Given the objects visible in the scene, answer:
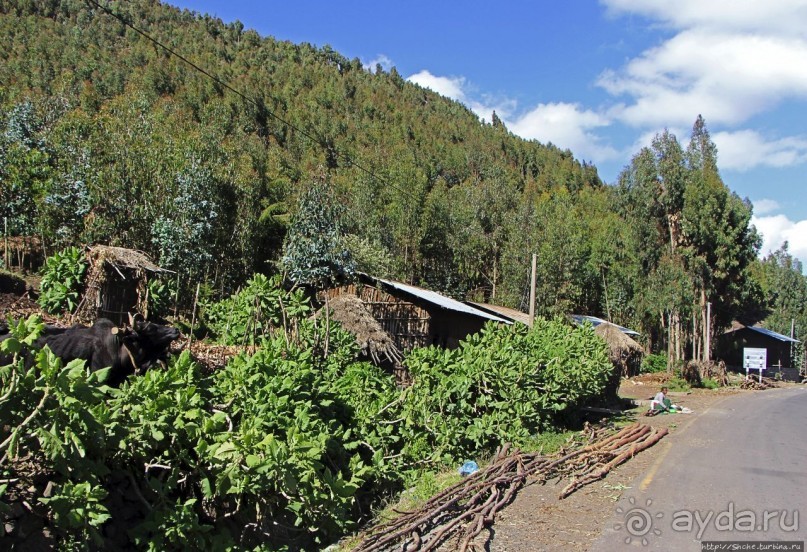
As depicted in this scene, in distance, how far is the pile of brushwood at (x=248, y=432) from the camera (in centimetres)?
464

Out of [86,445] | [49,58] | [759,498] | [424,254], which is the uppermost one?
[49,58]

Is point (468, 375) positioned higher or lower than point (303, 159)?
lower

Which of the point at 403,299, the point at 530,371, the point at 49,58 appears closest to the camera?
the point at 530,371

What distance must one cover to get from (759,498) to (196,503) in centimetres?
710

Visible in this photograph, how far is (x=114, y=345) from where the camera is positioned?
8.10 meters

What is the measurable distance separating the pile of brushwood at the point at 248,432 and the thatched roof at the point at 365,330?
206cm

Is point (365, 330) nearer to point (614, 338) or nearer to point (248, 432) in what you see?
point (248, 432)

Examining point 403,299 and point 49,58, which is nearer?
point 403,299

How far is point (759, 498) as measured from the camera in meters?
8.07

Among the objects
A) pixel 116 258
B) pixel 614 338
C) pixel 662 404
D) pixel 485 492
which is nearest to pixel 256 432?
pixel 485 492

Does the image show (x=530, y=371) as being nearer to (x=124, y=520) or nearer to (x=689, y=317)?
(x=124, y=520)

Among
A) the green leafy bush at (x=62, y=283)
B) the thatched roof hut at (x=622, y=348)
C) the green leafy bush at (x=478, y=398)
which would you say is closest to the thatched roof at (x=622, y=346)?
the thatched roof hut at (x=622, y=348)

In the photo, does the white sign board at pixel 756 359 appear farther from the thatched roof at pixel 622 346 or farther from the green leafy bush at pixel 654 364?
the thatched roof at pixel 622 346

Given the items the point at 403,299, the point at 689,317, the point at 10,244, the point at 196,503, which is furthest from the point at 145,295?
the point at 689,317
